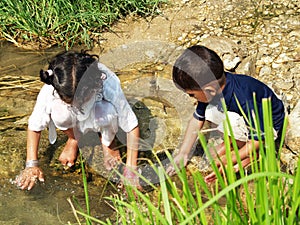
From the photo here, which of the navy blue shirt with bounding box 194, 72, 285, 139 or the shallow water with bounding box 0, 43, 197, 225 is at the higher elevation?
the navy blue shirt with bounding box 194, 72, 285, 139

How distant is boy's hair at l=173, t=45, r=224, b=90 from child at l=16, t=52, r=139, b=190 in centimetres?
34

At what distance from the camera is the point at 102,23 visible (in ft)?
11.7

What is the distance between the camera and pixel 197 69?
7.32 ft

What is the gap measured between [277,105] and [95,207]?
98 centimetres

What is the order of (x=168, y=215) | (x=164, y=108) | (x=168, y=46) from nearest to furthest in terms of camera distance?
(x=168, y=215) → (x=164, y=108) → (x=168, y=46)

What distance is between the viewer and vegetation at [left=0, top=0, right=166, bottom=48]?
349cm

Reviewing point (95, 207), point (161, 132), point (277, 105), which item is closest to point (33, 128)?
point (95, 207)

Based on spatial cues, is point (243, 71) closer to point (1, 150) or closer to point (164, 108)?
point (164, 108)

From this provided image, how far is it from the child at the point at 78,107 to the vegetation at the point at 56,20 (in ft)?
3.30

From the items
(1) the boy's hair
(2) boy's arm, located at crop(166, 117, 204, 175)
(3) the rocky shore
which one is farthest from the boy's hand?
(3) the rocky shore

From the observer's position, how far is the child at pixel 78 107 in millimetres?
2189

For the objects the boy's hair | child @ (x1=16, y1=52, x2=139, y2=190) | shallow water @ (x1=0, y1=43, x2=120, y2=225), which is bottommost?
shallow water @ (x1=0, y1=43, x2=120, y2=225)

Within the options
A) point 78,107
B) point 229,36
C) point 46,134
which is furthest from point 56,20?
point 78,107

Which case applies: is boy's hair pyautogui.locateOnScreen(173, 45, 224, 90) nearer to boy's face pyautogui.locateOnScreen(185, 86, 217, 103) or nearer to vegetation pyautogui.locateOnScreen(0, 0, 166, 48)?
boy's face pyautogui.locateOnScreen(185, 86, 217, 103)
